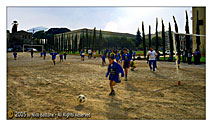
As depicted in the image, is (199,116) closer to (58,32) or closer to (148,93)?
(148,93)

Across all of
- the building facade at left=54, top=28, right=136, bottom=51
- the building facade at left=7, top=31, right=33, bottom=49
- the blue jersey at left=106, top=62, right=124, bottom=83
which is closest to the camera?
the blue jersey at left=106, top=62, right=124, bottom=83

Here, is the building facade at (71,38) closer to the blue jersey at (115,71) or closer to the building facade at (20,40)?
the building facade at (20,40)

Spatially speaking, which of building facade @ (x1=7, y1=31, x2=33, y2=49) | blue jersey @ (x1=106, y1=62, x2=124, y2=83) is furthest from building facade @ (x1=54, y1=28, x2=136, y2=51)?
blue jersey @ (x1=106, y1=62, x2=124, y2=83)

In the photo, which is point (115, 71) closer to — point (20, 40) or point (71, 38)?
point (20, 40)

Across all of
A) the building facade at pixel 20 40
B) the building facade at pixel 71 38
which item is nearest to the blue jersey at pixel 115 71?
the building facade at pixel 20 40

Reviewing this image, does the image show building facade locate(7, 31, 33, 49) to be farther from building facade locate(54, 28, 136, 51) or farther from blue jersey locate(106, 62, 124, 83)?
blue jersey locate(106, 62, 124, 83)

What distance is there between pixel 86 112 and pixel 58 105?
116 cm

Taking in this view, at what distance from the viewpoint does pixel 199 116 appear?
170 inches

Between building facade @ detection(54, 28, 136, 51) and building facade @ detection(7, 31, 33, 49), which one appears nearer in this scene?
building facade @ detection(7, 31, 33, 49)

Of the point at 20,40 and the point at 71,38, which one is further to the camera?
the point at 71,38

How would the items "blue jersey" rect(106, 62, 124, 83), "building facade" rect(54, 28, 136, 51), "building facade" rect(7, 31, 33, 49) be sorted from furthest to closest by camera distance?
"building facade" rect(54, 28, 136, 51) → "building facade" rect(7, 31, 33, 49) → "blue jersey" rect(106, 62, 124, 83)

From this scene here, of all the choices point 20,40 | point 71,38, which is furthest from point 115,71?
point 71,38

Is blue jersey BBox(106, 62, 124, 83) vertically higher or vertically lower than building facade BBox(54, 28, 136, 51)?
lower

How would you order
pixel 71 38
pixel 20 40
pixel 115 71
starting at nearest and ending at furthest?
pixel 115 71 < pixel 20 40 < pixel 71 38
